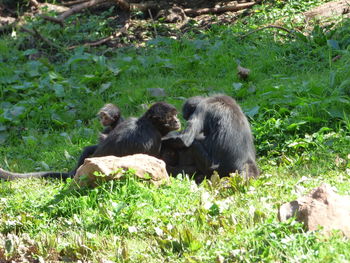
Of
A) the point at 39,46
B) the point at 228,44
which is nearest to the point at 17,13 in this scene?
the point at 39,46

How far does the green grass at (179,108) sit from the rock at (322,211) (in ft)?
0.39

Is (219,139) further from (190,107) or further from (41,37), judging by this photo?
(41,37)

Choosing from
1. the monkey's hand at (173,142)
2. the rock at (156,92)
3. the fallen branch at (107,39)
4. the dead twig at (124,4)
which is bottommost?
the rock at (156,92)

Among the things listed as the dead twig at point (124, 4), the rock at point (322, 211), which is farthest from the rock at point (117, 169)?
the dead twig at point (124, 4)

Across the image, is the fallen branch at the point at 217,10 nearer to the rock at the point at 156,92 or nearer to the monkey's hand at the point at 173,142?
the rock at the point at 156,92

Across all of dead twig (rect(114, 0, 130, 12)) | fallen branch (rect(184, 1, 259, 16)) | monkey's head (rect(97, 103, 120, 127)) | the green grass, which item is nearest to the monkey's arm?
the green grass

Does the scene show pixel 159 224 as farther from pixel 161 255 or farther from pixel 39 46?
pixel 39 46

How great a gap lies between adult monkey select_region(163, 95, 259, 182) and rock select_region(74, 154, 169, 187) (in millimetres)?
1039

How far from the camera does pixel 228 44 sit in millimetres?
13023

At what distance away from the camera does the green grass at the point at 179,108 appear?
19.0 feet

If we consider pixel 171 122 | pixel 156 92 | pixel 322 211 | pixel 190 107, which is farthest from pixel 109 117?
pixel 322 211

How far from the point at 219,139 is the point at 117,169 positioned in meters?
1.69

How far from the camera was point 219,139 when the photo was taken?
26.5 ft

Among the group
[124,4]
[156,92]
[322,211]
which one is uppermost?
[322,211]
